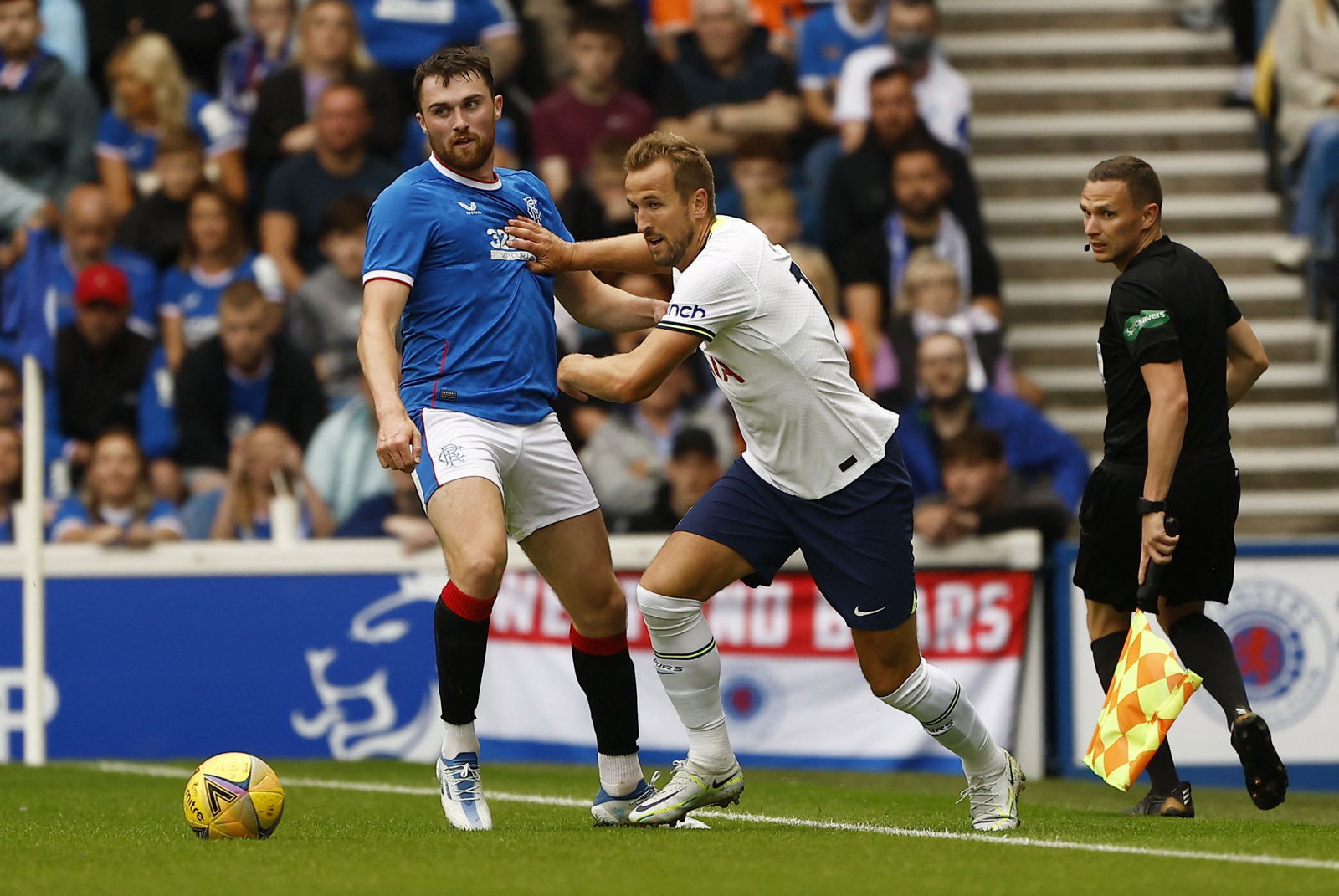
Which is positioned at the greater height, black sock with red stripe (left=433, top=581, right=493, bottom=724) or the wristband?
the wristband

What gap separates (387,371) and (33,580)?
14.4 feet

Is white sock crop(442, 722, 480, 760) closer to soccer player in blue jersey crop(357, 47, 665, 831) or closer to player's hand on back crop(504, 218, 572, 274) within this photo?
soccer player in blue jersey crop(357, 47, 665, 831)

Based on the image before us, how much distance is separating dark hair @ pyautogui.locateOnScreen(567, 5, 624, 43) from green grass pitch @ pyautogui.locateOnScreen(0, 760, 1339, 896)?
5.99 metres

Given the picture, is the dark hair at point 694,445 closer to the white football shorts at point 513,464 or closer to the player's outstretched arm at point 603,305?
the player's outstretched arm at point 603,305

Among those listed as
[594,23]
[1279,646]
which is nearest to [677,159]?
[1279,646]

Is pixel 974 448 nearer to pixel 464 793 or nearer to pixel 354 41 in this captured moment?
pixel 464 793

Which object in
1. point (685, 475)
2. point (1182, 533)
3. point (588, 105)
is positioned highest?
point (588, 105)

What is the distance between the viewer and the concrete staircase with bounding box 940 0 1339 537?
42.2 feet

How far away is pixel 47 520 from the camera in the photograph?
37.8ft

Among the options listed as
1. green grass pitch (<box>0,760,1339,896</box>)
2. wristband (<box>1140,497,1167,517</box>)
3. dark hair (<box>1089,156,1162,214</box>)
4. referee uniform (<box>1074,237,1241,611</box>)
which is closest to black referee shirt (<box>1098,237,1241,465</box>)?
referee uniform (<box>1074,237,1241,611</box>)

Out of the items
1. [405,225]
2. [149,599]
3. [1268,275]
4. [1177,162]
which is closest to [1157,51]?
[1177,162]

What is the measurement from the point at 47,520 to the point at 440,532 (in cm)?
580

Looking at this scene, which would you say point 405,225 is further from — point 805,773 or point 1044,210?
point 1044,210

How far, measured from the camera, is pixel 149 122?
1323 cm
